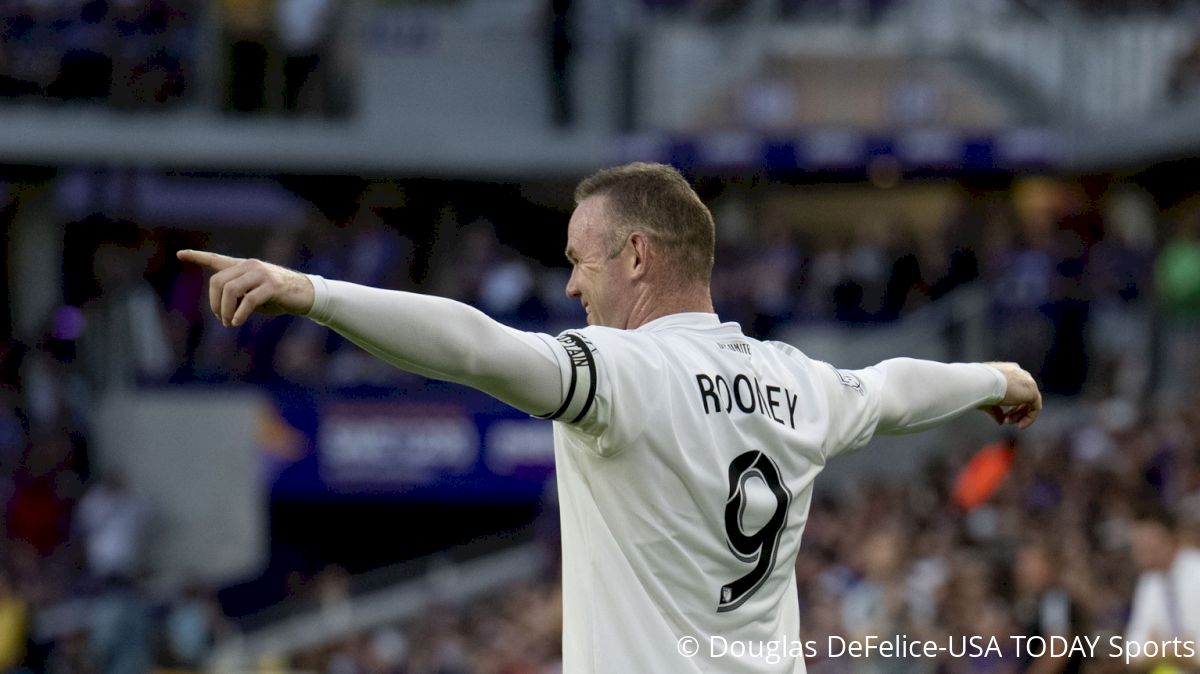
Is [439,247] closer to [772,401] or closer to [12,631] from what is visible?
[12,631]

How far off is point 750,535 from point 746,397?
0.28 m

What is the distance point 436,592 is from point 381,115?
5.86 metres

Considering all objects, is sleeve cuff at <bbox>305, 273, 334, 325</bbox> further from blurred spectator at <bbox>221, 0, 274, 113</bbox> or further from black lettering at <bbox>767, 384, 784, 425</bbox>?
blurred spectator at <bbox>221, 0, 274, 113</bbox>

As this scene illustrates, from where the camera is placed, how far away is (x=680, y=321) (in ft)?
11.8

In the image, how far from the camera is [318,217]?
68.0ft

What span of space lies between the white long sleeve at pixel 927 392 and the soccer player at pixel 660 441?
32 cm

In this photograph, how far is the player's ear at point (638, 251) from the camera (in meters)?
3.56

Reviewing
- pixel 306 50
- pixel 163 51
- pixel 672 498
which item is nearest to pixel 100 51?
pixel 163 51

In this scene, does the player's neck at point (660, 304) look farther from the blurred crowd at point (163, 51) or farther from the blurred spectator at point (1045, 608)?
the blurred crowd at point (163, 51)

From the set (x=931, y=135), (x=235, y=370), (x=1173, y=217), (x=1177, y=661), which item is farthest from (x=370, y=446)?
(x=1177, y=661)

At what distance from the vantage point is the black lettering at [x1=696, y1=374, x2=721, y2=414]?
3.52 meters

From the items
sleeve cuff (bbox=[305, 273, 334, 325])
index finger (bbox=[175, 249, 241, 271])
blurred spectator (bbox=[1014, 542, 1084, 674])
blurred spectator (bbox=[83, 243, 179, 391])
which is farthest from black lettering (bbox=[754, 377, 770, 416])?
blurred spectator (bbox=[83, 243, 179, 391])

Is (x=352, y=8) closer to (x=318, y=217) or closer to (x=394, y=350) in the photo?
(x=318, y=217)

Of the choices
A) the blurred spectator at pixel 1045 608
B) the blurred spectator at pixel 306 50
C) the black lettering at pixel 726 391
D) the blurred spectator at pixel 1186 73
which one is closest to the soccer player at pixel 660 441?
the black lettering at pixel 726 391
